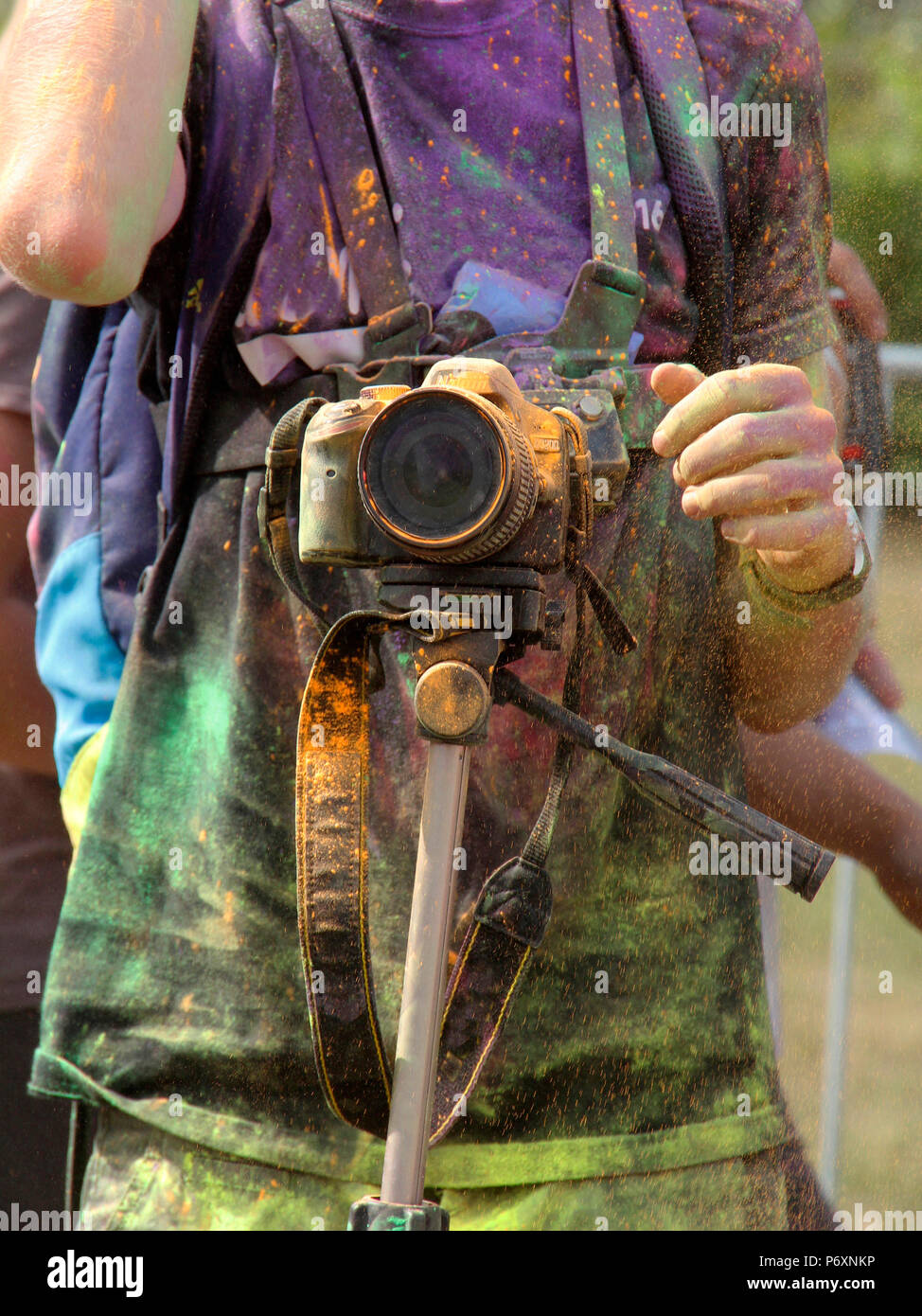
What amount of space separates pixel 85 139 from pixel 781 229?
52 centimetres

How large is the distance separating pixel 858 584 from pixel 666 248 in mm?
292

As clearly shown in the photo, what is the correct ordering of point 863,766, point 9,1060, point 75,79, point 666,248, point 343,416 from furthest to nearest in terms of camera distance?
point 863,766 → point 9,1060 → point 666,248 → point 75,79 → point 343,416

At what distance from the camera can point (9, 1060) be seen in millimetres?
1406

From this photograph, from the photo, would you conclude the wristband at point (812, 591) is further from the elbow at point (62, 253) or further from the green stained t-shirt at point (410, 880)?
the elbow at point (62, 253)

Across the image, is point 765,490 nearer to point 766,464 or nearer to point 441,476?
point 766,464

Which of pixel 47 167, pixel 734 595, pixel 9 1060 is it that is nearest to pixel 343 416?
pixel 47 167

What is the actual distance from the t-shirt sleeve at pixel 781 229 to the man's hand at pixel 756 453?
0.61 ft

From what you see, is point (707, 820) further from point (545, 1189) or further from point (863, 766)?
point (863, 766)

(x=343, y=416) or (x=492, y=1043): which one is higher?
(x=343, y=416)

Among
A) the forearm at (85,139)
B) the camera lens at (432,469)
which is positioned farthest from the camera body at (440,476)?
the forearm at (85,139)

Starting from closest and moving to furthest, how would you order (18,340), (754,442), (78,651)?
(754,442) → (78,651) → (18,340)

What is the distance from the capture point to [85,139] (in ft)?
2.71

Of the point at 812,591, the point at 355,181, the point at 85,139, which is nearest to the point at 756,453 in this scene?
the point at 812,591

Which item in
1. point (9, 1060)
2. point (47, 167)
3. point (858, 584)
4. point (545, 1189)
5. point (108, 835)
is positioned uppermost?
point (47, 167)
